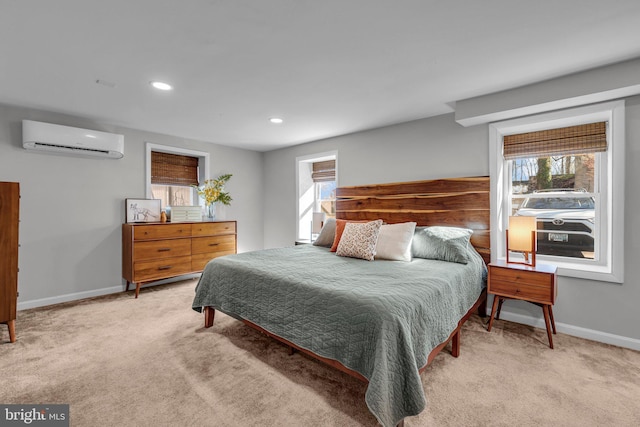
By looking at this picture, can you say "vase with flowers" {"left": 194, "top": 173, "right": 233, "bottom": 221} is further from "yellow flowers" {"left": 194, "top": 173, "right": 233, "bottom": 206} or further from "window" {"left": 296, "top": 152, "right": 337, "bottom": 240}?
"window" {"left": 296, "top": 152, "right": 337, "bottom": 240}

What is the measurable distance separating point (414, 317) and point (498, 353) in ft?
4.13

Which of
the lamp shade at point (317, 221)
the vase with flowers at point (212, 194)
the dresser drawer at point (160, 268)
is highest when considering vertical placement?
the vase with flowers at point (212, 194)

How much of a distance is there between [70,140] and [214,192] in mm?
1817

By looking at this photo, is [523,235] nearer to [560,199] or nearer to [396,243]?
[560,199]

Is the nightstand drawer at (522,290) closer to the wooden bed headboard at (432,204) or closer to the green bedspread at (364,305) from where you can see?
the green bedspread at (364,305)

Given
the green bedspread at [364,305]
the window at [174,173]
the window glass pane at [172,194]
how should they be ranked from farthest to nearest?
1. the window glass pane at [172,194]
2. the window at [174,173]
3. the green bedspread at [364,305]

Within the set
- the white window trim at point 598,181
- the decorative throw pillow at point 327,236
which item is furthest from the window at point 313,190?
the white window trim at point 598,181

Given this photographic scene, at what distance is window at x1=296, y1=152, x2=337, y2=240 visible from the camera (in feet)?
16.2

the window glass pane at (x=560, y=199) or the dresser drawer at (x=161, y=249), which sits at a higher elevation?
the window glass pane at (x=560, y=199)

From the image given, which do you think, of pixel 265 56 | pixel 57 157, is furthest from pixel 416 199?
pixel 57 157

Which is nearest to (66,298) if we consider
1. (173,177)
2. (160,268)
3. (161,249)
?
(160,268)

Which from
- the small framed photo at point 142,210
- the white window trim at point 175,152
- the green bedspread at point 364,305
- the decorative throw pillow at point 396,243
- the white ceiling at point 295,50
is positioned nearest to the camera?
the green bedspread at point 364,305

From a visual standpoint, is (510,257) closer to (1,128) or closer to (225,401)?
(225,401)

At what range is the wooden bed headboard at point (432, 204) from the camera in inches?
123
